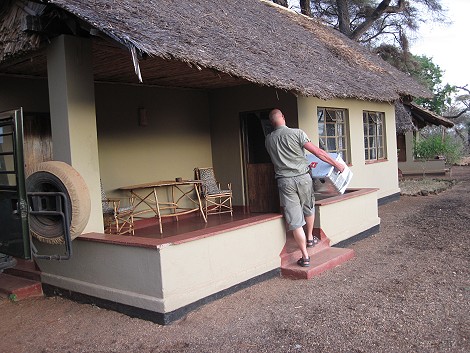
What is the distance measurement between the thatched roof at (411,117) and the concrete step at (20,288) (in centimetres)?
1387

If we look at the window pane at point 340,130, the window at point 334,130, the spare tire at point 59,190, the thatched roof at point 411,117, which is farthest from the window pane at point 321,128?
the thatched roof at point 411,117

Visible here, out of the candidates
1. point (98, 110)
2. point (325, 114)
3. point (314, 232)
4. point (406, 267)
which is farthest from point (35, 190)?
point (325, 114)

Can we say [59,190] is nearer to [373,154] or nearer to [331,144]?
[331,144]

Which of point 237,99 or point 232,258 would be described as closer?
point 232,258

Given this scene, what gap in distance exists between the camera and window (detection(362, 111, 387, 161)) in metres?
11.9

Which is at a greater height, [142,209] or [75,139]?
[75,139]

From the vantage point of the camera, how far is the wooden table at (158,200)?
7.25 m

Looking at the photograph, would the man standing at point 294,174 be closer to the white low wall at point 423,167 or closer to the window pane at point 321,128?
the window pane at point 321,128

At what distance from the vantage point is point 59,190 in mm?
4805

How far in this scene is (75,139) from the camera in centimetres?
520

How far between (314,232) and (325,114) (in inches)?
153

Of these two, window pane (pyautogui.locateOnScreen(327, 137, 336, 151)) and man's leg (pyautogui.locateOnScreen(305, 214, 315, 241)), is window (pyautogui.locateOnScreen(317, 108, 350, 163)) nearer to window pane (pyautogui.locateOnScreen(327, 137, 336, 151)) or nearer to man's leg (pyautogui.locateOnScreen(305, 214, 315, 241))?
window pane (pyautogui.locateOnScreen(327, 137, 336, 151))

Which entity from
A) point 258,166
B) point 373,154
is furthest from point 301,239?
point 373,154

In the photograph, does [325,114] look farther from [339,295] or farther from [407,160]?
[407,160]
